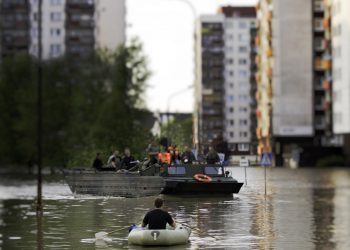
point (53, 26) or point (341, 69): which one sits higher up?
point (53, 26)

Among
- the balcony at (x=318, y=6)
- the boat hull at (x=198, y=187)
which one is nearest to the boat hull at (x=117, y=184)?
the boat hull at (x=198, y=187)

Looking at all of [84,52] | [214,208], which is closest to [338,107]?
[84,52]

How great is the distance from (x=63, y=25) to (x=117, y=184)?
135 m

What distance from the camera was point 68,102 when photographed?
362 ft

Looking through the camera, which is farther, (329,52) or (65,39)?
(65,39)

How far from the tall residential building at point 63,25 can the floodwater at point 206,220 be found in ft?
383

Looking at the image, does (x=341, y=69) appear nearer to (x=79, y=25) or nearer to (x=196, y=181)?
(x=79, y=25)

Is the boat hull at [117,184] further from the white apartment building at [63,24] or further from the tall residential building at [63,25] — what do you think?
the white apartment building at [63,24]

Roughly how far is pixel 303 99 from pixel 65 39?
48.3m

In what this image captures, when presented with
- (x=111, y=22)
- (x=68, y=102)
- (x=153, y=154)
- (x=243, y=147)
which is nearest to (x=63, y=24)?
(x=111, y=22)

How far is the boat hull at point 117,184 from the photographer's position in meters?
36.4

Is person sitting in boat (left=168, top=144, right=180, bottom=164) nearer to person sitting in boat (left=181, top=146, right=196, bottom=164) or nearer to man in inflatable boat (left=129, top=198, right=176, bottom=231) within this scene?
person sitting in boat (left=181, top=146, right=196, bottom=164)

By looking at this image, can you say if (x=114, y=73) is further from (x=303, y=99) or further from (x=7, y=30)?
(x=7, y=30)

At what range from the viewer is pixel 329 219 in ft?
111
